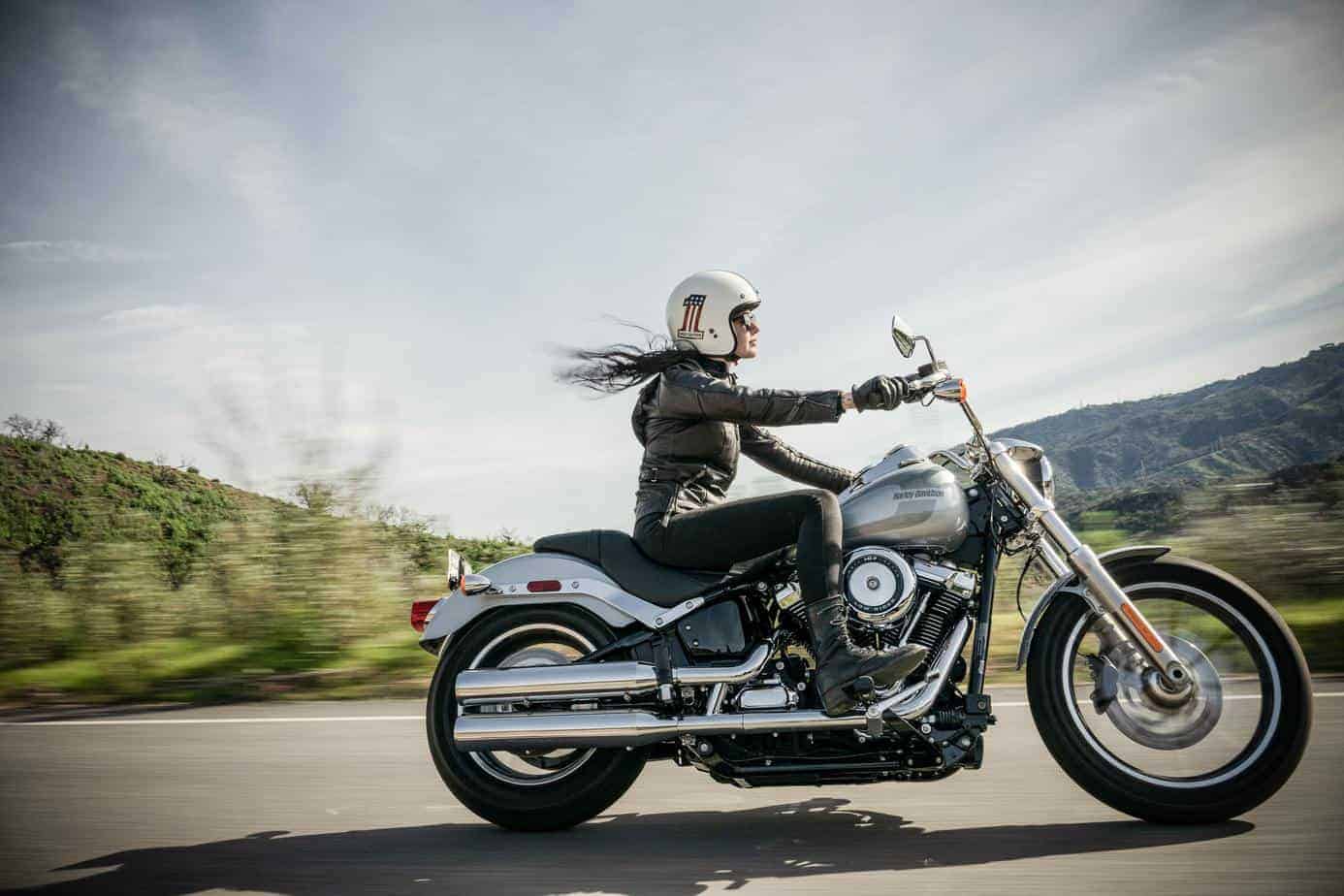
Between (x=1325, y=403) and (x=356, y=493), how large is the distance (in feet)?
25.0

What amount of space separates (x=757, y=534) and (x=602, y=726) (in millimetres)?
843

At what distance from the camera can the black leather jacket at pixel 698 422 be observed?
3801mm

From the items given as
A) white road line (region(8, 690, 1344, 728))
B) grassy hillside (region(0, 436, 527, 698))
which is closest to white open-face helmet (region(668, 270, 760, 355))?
white road line (region(8, 690, 1344, 728))

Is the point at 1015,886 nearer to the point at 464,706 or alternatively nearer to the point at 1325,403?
the point at 464,706

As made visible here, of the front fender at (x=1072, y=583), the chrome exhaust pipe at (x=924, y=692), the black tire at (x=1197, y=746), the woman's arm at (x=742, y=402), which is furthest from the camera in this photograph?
the woman's arm at (x=742, y=402)

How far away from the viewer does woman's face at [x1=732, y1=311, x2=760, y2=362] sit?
4.05 m

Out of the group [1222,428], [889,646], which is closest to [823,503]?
[889,646]

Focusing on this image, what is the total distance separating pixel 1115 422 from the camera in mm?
8016

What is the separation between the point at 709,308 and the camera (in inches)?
158

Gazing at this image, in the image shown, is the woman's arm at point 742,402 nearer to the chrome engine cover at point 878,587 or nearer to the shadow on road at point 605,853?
the chrome engine cover at point 878,587

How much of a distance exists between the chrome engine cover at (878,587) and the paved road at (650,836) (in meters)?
0.71

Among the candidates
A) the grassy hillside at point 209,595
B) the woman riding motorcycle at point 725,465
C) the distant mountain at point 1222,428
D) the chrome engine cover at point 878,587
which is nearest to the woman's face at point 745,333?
the woman riding motorcycle at point 725,465

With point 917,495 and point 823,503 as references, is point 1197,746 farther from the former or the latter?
point 823,503

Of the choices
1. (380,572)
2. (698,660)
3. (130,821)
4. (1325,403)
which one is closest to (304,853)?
(130,821)
